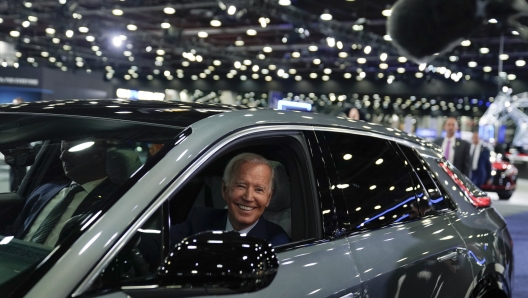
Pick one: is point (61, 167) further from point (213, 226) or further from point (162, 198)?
point (162, 198)

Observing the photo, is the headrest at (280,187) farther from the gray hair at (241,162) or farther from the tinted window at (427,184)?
the tinted window at (427,184)

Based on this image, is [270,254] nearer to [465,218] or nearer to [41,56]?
[465,218]

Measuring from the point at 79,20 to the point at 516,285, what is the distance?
21.1 meters

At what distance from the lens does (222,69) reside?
38500mm

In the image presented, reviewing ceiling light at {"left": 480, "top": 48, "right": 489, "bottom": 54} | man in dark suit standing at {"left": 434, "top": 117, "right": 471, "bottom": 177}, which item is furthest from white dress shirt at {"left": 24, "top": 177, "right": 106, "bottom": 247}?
ceiling light at {"left": 480, "top": 48, "right": 489, "bottom": 54}

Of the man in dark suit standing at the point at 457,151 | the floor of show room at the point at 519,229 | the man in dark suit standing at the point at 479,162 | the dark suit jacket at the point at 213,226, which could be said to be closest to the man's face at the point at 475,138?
the man in dark suit standing at the point at 479,162

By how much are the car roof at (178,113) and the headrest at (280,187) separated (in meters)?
0.22

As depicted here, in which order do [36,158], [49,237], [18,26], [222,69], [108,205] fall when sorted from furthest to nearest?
[222,69]
[18,26]
[36,158]
[49,237]
[108,205]

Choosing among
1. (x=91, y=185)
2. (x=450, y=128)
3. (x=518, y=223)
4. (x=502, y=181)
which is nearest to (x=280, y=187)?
(x=91, y=185)

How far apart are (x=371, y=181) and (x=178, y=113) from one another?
86cm

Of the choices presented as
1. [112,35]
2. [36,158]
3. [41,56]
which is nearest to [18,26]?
[112,35]

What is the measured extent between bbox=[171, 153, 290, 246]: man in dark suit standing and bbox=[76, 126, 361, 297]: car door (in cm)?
8

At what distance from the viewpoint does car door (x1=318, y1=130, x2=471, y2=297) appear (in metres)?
2.34

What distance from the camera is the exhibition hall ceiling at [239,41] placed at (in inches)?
836
